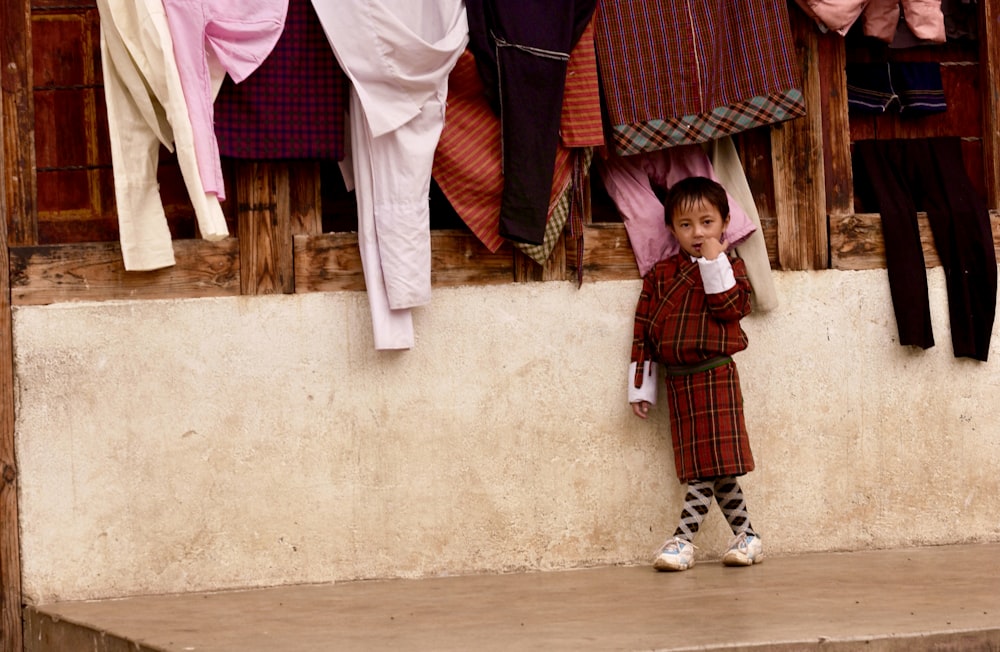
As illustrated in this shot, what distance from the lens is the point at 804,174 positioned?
5465mm

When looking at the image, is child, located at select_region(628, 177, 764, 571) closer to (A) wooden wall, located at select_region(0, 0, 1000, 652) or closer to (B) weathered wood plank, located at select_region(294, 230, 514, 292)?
(A) wooden wall, located at select_region(0, 0, 1000, 652)

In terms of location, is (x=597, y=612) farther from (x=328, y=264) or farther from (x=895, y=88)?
(x=895, y=88)

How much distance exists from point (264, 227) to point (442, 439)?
109 centimetres

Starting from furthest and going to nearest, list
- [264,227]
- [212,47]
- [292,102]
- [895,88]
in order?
[895,88], [264,227], [292,102], [212,47]

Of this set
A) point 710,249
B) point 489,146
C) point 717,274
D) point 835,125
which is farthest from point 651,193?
point 835,125

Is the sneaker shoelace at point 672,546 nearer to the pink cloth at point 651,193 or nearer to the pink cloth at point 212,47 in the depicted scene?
the pink cloth at point 651,193

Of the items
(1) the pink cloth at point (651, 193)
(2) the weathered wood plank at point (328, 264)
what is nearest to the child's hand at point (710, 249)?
(1) the pink cloth at point (651, 193)

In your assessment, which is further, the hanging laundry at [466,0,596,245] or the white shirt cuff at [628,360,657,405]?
the white shirt cuff at [628,360,657,405]

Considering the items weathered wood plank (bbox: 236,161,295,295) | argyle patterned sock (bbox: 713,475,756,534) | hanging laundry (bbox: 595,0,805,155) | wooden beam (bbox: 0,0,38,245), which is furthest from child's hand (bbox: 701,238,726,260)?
wooden beam (bbox: 0,0,38,245)

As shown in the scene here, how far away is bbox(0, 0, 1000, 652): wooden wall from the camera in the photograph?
4.94 metres

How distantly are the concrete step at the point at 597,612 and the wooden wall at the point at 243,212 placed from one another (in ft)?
2.87

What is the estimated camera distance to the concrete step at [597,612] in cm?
387

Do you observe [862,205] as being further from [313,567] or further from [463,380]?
[313,567]

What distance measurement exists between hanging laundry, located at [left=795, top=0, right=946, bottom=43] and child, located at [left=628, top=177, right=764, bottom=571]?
893 millimetres
